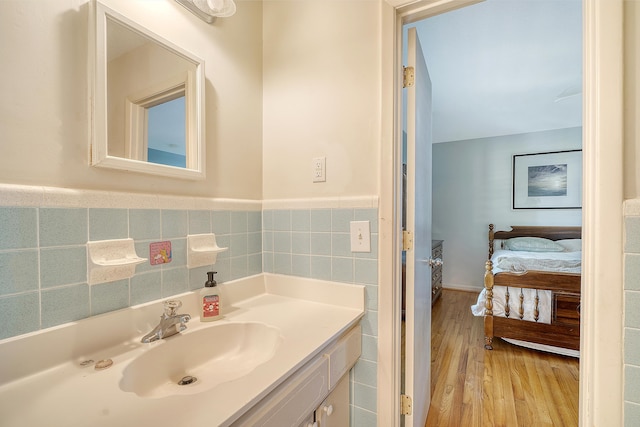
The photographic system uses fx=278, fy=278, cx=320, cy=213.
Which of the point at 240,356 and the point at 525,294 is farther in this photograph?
the point at 525,294

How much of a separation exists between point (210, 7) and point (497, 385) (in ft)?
9.20

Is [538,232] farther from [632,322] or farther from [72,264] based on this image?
[72,264]

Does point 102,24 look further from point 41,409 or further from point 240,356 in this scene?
point 240,356

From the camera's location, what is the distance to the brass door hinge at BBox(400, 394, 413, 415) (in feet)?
4.11

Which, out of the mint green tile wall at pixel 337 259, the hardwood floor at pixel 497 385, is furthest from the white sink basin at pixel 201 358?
the hardwood floor at pixel 497 385

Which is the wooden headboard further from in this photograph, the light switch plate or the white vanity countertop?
the white vanity countertop

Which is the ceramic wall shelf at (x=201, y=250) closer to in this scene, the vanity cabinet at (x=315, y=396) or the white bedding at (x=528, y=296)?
the vanity cabinet at (x=315, y=396)

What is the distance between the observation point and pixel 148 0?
3.18ft

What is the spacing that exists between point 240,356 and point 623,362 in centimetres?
118

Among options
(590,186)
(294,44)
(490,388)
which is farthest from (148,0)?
(490,388)

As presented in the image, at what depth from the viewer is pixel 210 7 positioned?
108 centimetres

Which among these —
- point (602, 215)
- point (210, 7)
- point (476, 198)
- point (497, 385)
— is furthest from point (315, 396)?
point (476, 198)

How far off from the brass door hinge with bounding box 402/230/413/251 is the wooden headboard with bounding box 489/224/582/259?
3.62m

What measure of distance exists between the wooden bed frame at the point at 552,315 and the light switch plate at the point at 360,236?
189 cm
